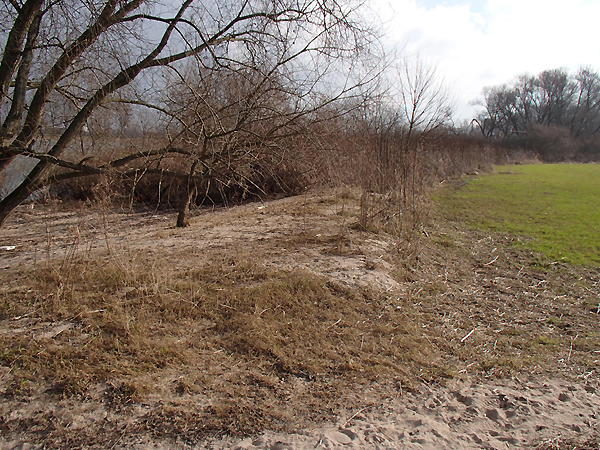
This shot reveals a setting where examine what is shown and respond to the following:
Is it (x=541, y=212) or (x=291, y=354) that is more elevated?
(x=541, y=212)

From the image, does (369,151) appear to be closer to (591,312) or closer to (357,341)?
(591,312)

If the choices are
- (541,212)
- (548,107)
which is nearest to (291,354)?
(541,212)

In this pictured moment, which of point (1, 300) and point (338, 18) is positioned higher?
point (338, 18)

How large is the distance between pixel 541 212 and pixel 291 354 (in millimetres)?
10993

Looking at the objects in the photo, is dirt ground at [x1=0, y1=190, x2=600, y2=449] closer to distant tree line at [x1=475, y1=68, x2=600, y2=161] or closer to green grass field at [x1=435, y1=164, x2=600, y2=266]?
green grass field at [x1=435, y1=164, x2=600, y2=266]

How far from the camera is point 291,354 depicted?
358cm

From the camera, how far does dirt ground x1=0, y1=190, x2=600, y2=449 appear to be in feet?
8.93

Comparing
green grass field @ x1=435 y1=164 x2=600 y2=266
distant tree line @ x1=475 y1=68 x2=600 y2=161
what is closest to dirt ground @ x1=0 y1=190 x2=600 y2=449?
green grass field @ x1=435 y1=164 x2=600 y2=266

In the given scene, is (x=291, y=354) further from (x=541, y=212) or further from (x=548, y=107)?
(x=548, y=107)

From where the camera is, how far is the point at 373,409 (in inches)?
117

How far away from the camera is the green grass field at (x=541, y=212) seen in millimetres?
8133

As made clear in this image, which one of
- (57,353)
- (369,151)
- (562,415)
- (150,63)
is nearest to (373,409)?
(562,415)

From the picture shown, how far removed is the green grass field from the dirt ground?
213 cm

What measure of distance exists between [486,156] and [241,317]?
31.7 metres
